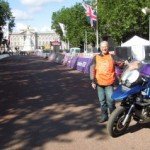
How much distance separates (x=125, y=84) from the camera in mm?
8656

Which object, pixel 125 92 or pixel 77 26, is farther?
pixel 77 26

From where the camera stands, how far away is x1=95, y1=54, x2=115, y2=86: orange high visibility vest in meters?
9.56

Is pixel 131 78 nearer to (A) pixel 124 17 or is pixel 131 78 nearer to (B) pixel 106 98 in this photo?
(B) pixel 106 98

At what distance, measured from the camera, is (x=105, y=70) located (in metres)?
→ 9.56

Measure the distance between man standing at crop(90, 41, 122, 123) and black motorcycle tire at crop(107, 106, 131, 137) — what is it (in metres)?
0.97

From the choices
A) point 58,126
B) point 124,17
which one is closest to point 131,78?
point 58,126

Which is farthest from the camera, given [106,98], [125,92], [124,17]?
[124,17]

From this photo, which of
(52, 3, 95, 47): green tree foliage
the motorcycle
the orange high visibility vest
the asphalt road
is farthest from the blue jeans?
(52, 3, 95, 47): green tree foliage

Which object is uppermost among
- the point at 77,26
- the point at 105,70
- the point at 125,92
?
the point at 77,26

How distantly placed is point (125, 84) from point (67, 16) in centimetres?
10682

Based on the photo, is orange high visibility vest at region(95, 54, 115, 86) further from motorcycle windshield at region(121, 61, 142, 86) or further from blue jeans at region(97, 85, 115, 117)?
motorcycle windshield at region(121, 61, 142, 86)

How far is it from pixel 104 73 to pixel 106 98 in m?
0.56

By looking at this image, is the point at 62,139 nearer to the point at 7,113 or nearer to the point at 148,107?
the point at 148,107

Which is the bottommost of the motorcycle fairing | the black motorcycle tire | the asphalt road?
the asphalt road
